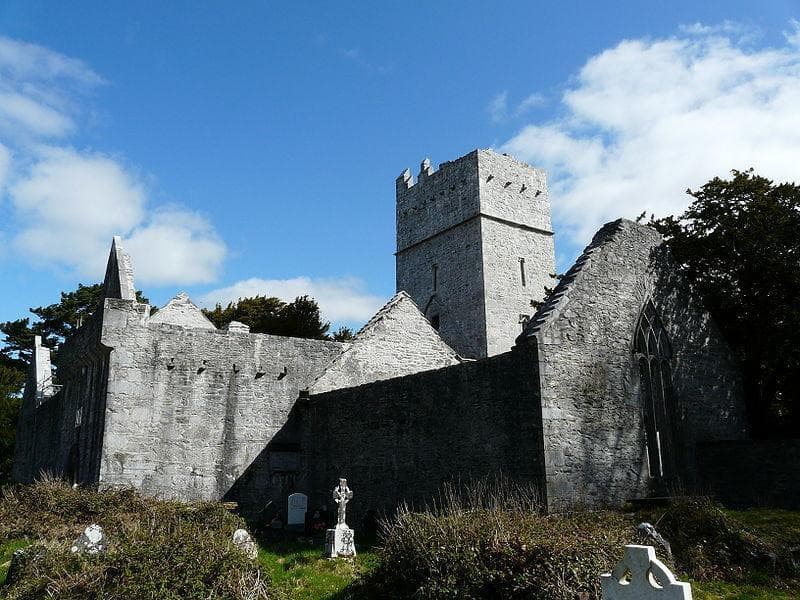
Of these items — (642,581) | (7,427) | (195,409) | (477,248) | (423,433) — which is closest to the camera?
(642,581)

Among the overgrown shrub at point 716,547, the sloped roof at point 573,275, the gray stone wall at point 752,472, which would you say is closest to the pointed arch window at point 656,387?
the gray stone wall at point 752,472

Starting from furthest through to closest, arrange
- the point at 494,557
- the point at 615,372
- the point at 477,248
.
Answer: the point at 477,248, the point at 615,372, the point at 494,557

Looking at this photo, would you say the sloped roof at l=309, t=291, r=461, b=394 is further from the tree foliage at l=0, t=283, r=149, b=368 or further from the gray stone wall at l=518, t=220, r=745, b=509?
the tree foliage at l=0, t=283, r=149, b=368

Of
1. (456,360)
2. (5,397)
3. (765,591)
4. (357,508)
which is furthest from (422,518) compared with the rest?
(5,397)

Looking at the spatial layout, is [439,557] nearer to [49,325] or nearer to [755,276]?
[755,276]

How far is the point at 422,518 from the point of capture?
8266mm

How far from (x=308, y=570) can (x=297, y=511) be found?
538 centimetres

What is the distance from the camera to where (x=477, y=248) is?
117ft

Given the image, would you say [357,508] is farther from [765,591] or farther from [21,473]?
[21,473]

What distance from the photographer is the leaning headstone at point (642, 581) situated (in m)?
4.60

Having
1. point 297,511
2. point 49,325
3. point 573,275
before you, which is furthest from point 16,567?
point 49,325

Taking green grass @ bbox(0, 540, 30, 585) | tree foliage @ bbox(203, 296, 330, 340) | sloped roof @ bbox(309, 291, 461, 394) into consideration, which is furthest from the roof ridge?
tree foliage @ bbox(203, 296, 330, 340)

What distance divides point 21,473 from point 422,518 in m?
23.8

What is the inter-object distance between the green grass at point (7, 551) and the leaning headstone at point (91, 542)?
132 centimetres
